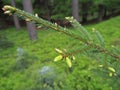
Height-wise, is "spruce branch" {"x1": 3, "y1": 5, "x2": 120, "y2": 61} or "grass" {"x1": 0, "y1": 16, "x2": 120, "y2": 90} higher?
"spruce branch" {"x1": 3, "y1": 5, "x2": 120, "y2": 61}

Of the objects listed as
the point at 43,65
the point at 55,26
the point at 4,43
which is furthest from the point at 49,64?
the point at 55,26

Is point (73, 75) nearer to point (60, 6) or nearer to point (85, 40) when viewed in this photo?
point (85, 40)

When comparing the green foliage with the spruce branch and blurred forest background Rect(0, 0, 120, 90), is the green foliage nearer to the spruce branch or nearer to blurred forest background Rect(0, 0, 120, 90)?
blurred forest background Rect(0, 0, 120, 90)

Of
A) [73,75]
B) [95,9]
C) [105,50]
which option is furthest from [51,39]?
[105,50]

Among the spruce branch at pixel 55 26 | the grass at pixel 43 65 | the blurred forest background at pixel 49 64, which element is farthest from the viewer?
the grass at pixel 43 65

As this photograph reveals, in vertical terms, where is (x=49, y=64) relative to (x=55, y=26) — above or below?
below

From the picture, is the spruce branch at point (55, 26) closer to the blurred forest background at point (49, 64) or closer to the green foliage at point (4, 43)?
the blurred forest background at point (49, 64)

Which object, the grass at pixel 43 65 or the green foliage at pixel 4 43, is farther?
the green foliage at pixel 4 43

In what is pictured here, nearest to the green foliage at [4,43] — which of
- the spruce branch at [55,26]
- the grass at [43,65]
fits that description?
the grass at [43,65]

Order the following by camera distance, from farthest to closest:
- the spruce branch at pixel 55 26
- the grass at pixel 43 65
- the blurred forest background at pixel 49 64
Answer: the grass at pixel 43 65
the blurred forest background at pixel 49 64
the spruce branch at pixel 55 26

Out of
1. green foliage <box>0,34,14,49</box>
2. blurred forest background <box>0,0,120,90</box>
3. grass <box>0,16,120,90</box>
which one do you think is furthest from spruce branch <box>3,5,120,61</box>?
green foliage <box>0,34,14,49</box>

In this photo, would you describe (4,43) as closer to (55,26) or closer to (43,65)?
(43,65)
